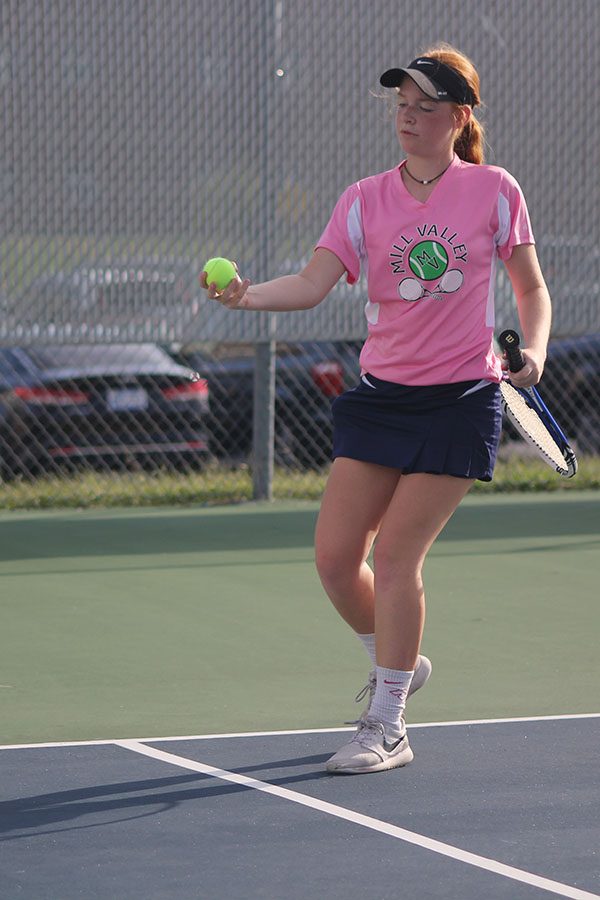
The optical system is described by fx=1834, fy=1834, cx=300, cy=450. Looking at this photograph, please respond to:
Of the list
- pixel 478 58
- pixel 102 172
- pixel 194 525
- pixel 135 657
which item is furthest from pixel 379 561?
pixel 478 58

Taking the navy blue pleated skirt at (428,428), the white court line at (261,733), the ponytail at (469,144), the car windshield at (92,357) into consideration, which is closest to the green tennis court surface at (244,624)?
the white court line at (261,733)

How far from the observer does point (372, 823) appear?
4.64m

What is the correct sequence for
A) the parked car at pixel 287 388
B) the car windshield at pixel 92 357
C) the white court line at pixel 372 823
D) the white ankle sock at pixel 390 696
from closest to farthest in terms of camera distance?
the white court line at pixel 372 823 → the white ankle sock at pixel 390 696 → the car windshield at pixel 92 357 → the parked car at pixel 287 388

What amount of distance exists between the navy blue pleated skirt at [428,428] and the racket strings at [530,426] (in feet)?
0.57

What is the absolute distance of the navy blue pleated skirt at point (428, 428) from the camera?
5270mm

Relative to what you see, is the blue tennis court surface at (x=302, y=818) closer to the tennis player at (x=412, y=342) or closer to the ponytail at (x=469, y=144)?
the tennis player at (x=412, y=342)

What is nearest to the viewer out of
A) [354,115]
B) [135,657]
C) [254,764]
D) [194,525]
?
[254,764]

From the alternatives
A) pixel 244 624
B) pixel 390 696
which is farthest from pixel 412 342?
pixel 244 624

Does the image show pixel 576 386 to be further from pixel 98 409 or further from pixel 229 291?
pixel 229 291

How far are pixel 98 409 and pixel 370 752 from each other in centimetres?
774

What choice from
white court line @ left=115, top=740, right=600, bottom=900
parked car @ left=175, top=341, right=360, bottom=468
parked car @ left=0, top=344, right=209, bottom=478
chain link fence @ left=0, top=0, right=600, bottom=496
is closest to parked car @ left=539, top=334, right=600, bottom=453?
parked car @ left=175, top=341, right=360, bottom=468

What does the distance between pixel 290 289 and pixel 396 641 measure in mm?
1070

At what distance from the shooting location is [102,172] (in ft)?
35.8

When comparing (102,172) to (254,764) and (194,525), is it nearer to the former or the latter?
(194,525)
